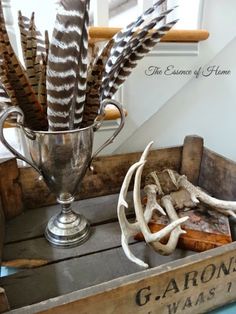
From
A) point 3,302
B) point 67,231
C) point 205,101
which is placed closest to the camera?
point 3,302

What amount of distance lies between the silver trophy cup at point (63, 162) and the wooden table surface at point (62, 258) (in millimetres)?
27

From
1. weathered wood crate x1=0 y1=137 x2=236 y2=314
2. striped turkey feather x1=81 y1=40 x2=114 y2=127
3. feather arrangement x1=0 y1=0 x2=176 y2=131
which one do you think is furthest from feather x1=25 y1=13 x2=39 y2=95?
weathered wood crate x1=0 y1=137 x2=236 y2=314

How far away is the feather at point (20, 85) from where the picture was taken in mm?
428

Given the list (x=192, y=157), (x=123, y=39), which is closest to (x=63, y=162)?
(x=123, y=39)

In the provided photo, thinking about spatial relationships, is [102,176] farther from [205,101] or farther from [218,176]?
[205,101]

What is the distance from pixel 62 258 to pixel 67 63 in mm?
353

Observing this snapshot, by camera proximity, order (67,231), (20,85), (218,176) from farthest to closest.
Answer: (218,176)
(67,231)
(20,85)

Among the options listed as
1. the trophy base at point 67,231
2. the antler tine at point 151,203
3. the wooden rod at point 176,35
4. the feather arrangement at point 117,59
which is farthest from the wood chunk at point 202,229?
the wooden rod at point 176,35

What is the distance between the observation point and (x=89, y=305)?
34cm

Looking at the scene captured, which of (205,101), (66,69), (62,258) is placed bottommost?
(62,258)

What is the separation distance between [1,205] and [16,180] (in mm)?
66

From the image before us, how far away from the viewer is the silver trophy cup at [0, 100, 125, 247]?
0.47m

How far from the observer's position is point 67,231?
0.56 m

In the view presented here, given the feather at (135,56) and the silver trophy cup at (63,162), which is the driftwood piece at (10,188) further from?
the feather at (135,56)
